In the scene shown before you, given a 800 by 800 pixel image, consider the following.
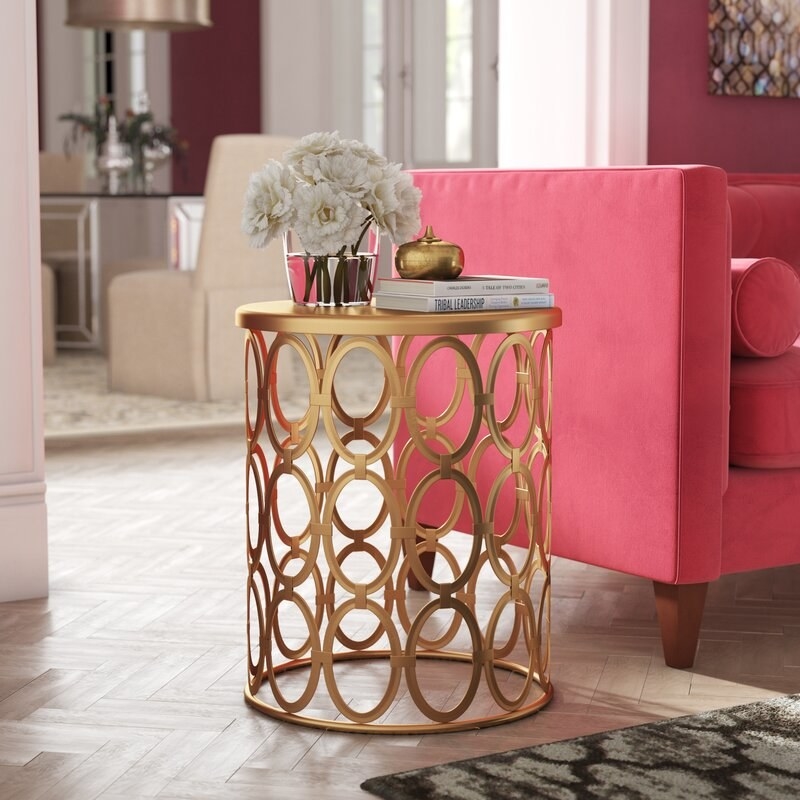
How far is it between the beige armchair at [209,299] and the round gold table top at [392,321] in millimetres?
3403

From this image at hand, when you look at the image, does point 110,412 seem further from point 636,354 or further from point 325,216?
point 325,216

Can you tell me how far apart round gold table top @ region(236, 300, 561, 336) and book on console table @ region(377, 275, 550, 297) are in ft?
0.11

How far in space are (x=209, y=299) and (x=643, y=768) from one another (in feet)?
12.8

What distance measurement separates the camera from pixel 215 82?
9180mm

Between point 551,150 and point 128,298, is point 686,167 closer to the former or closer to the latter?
point 551,150

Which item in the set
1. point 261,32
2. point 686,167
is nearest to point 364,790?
point 686,167

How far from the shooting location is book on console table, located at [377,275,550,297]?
2.15m

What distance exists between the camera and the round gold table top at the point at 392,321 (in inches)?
82.0

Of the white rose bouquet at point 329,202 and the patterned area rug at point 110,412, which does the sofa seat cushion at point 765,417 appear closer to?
the white rose bouquet at point 329,202

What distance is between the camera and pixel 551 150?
3588 mm

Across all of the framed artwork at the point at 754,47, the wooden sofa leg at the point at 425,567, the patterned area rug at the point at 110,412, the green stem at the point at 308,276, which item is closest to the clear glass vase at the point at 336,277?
the green stem at the point at 308,276

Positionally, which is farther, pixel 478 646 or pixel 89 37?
pixel 89 37

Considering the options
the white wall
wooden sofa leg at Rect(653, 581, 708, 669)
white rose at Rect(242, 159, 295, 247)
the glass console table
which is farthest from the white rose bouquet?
the white wall

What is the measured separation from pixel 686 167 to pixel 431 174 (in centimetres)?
68
